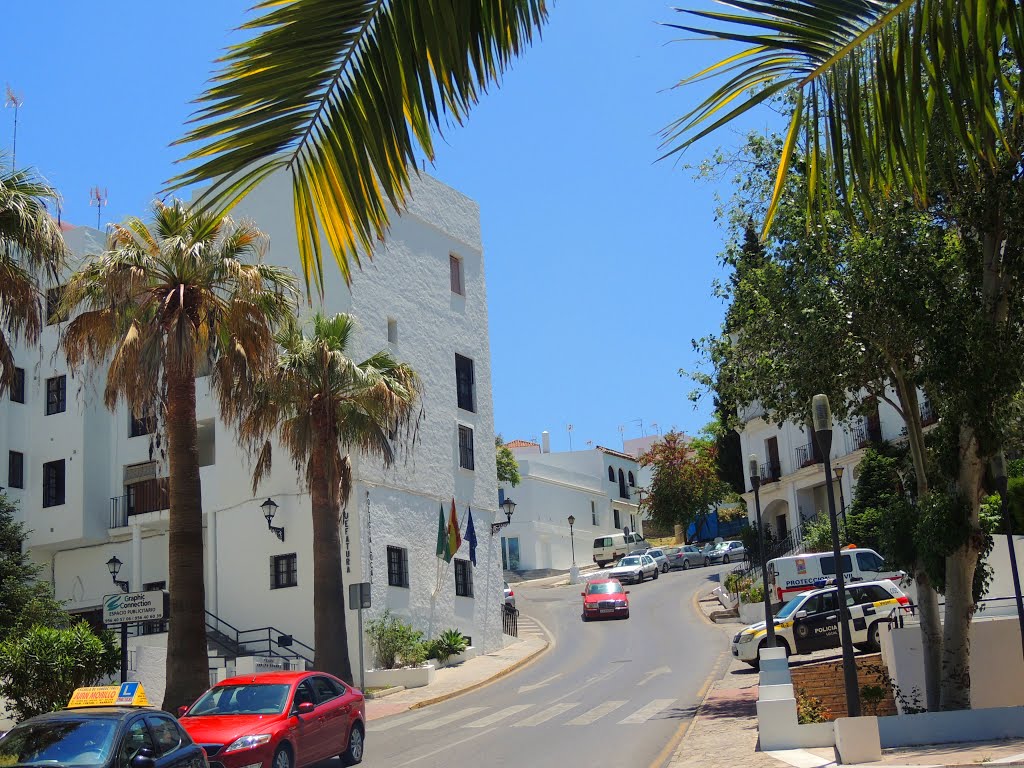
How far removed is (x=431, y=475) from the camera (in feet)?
124

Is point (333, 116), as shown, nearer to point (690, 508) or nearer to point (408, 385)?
point (408, 385)

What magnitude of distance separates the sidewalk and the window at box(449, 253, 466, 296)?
1331 centimetres

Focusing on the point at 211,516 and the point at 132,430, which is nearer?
the point at 211,516

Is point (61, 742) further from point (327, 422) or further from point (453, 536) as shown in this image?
point (453, 536)

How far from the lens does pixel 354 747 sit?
1766 centimetres

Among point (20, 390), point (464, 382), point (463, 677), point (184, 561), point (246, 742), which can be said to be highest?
point (20, 390)

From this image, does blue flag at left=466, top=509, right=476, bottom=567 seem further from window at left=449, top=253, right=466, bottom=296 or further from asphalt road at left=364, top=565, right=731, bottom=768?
window at left=449, top=253, right=466, bottom=296

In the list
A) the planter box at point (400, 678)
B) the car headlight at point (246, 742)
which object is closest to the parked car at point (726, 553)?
the planter box at point (400, 678)

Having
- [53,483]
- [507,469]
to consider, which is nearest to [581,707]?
[53,483]

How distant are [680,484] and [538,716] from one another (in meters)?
49.9

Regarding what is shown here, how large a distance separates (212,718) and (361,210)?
14.7 m

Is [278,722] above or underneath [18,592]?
underneath

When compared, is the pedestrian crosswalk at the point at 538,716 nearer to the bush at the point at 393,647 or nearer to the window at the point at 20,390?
the bush at the point at 393,647

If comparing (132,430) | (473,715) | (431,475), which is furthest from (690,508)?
(473,715)
